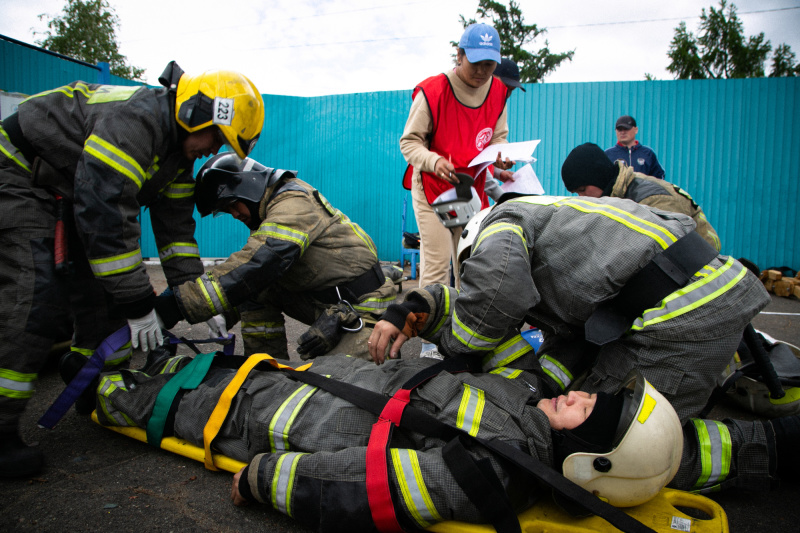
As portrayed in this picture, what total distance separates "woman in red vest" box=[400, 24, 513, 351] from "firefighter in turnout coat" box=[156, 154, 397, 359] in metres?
0.48

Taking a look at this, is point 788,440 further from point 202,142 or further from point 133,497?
point 202,142

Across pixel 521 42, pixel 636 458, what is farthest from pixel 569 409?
pixel 521 42

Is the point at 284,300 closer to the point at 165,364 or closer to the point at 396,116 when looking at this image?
the point at 165,364

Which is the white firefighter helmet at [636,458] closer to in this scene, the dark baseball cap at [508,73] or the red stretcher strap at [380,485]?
the red stretcher strap at [380,485]

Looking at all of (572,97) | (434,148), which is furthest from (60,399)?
(572,97)

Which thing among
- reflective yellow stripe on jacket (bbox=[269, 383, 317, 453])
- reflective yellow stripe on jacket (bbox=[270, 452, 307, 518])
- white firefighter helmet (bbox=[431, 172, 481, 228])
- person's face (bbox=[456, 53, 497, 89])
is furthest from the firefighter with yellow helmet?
person's face (bbox=[456, 53, 497, 89])

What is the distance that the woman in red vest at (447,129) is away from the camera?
320 centimetres

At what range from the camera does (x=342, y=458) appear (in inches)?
61.5

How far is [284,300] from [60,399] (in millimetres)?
1354

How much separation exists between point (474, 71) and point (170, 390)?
8.91 ft

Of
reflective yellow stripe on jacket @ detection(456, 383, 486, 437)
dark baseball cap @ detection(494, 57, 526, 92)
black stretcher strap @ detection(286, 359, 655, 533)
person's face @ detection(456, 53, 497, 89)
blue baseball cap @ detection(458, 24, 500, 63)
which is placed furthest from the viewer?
dark baseball cap @ detection(494, 57, 526, 92)

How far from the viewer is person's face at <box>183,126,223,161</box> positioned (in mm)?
2371

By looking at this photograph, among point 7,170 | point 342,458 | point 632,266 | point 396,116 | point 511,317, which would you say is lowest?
point 342,458

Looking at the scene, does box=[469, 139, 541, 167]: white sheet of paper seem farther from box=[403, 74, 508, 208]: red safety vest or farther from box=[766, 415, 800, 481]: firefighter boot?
box=[766, 415, 800, 481]: firefighter boot
